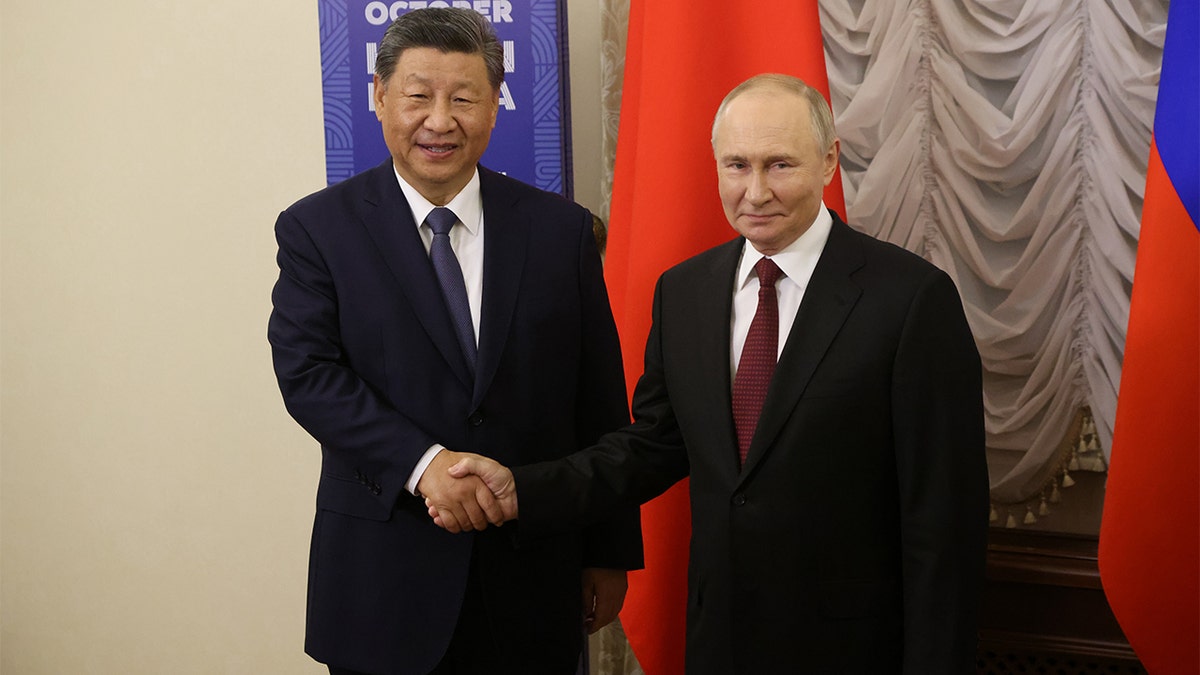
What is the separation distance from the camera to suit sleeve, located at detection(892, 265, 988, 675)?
1655 millimetres

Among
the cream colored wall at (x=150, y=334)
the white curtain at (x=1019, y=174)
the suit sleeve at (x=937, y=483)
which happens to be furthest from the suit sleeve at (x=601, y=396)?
the cream colored wall at (x=150, y=334)

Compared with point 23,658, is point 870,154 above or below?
above

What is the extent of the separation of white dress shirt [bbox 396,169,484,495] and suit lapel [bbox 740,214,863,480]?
541mm

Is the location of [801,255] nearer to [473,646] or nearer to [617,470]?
[617,470]

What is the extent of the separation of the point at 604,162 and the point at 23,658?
2.63 meters

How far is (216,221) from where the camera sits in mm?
3430

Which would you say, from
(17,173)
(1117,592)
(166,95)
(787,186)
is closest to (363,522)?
(787,186)

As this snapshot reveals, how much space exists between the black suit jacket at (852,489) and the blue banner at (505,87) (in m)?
1.09

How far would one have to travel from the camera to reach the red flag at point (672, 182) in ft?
8.16

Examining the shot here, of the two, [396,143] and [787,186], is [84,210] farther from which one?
[787,186]

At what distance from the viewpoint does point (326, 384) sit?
184 cm

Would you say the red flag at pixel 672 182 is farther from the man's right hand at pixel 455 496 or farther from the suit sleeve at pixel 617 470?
the man's right hand at pixel 455 496

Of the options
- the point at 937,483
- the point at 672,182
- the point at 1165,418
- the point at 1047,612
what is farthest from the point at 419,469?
the point at 1047,612

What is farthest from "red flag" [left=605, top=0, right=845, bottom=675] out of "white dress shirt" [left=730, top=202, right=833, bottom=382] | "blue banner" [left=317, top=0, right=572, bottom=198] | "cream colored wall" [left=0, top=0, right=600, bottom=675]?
"cream colored wall" [left=0, top=0, right=600, bottom=675]
